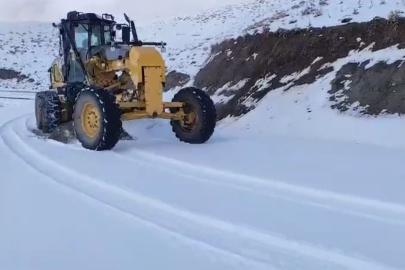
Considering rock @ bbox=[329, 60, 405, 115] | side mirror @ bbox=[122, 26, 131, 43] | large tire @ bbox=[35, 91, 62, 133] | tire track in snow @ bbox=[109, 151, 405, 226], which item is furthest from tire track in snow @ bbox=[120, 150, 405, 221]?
rock @ bbox=[329, 60, 405, 115]

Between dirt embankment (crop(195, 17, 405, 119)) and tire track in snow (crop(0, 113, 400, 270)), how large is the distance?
5528mm

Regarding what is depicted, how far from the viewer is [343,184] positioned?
18.9 feet

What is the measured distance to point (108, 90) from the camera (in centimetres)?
939

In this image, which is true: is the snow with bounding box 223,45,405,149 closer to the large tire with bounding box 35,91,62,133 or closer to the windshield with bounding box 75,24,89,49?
the windshield with bounding box 75,24,89,49

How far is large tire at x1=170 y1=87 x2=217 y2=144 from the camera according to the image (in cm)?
929

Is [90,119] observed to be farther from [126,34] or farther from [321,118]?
[321,118]

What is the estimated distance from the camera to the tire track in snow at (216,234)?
3.74 meters

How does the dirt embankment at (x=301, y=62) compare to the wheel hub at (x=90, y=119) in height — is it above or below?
above

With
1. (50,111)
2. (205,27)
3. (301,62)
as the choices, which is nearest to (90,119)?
(50,111)

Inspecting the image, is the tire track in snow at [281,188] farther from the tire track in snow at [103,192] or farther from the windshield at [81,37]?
the windshield at [81,37]

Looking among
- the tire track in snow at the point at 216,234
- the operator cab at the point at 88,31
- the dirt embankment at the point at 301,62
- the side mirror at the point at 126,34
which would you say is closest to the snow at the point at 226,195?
the tire track in snow at the point at 216,234

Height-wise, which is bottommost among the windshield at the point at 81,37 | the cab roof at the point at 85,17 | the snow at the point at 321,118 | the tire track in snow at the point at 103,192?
the tire track in snow at the point at 103,192

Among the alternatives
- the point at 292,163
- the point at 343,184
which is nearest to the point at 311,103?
the point at 292,163

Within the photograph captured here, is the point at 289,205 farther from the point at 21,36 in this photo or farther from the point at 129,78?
the point at 21,36
